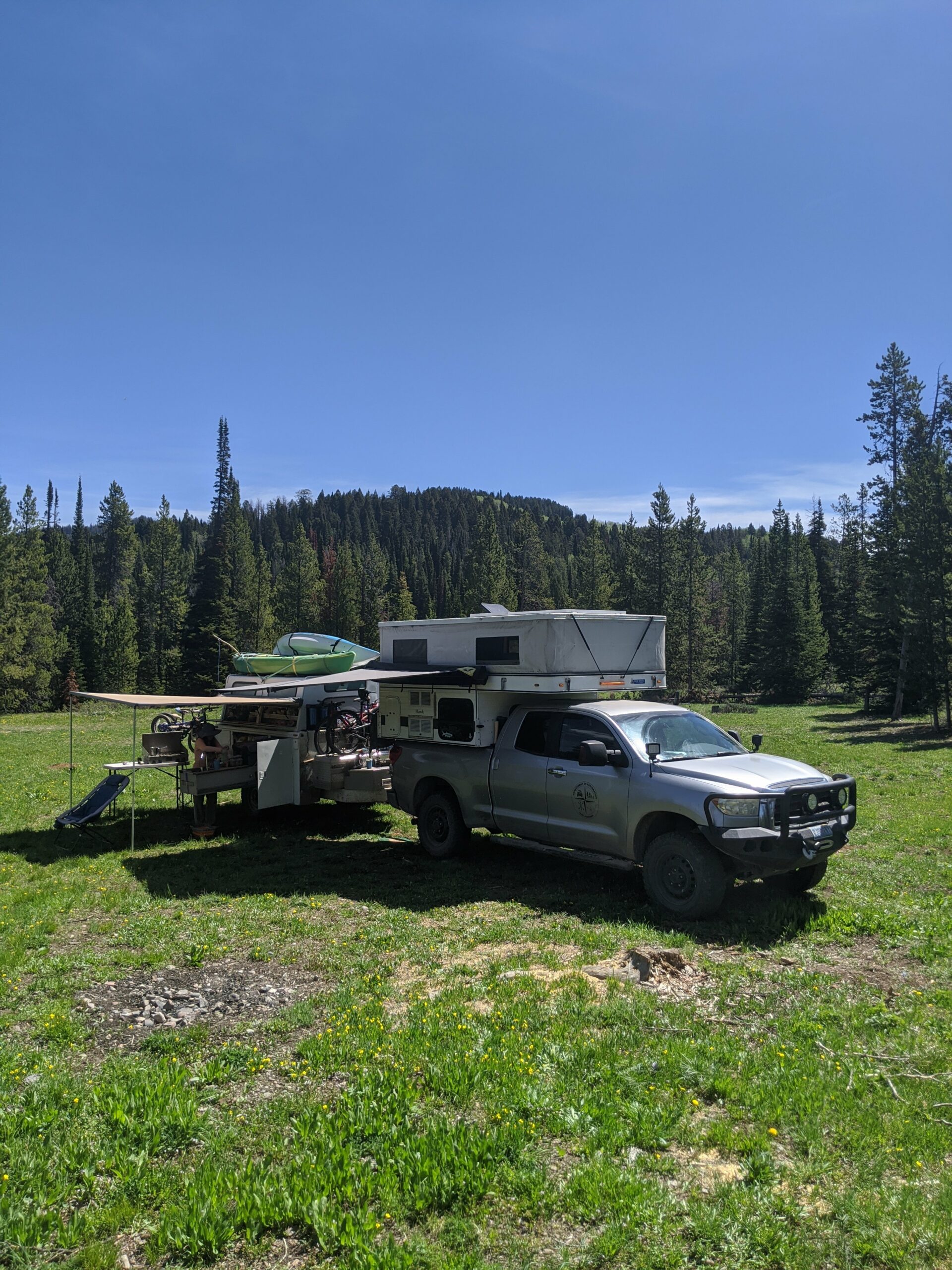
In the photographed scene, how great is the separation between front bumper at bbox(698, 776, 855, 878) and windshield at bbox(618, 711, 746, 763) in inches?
45.2

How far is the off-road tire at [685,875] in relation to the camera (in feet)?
24.6

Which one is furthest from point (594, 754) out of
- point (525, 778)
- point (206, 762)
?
point (206, 762)

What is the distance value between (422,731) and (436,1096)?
681 centimetres

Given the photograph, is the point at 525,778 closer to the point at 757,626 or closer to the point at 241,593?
the point at 757,626

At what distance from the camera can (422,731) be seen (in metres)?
11.1

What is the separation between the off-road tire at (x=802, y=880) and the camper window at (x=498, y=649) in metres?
3.85

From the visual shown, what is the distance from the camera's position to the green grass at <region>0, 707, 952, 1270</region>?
337 cm

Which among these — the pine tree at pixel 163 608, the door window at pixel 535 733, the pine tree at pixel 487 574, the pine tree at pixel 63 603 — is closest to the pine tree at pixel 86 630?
the pine tree at pixel 63 603

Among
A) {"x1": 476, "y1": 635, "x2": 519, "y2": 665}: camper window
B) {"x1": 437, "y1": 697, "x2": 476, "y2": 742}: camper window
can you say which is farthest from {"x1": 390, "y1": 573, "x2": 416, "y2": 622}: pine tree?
{"x1": 476, "y1": 635, "x2": 519, "y2": 665}: camper window

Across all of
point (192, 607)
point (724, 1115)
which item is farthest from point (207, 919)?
point (192, 607)

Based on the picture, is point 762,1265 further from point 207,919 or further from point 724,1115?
point 207,919

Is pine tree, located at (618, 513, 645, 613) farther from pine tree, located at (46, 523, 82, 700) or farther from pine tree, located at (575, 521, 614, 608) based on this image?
pine tree, located at (46, 523, 82, 700)

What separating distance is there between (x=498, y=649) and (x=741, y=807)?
12.5 feet

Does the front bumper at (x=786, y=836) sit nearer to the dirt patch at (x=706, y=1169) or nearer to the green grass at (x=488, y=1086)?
the green grass at (x=488, y=1086)
